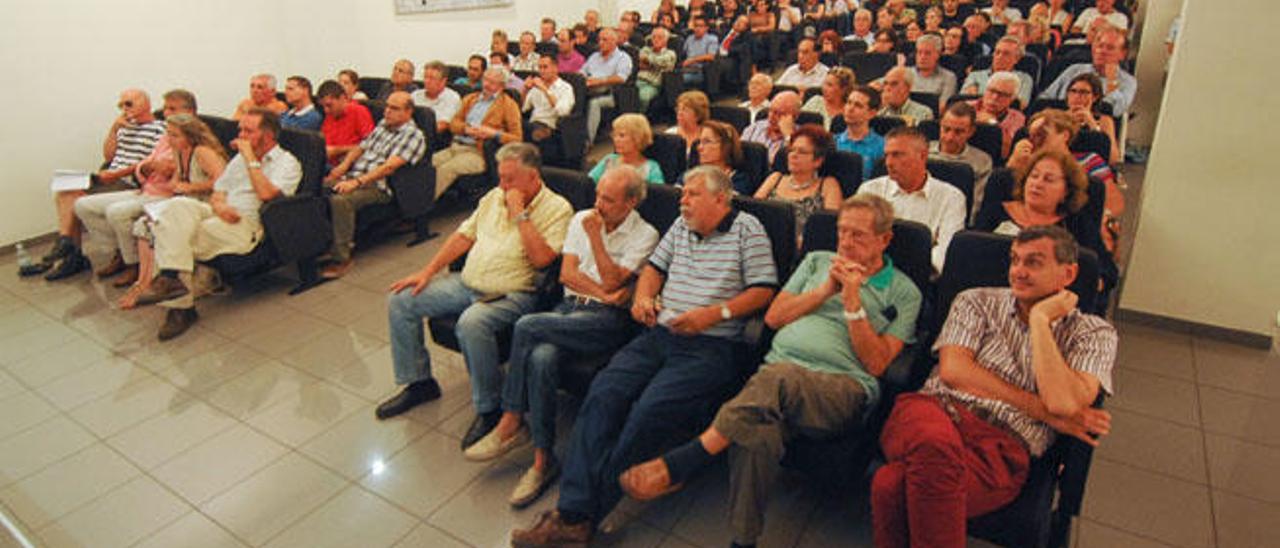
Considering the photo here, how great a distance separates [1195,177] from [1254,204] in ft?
0.78

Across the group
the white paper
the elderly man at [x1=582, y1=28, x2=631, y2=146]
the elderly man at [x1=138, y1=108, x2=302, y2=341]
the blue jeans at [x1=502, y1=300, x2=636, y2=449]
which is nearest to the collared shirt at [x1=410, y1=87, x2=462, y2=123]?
the elderly man at [x1=582, y1=28, x2=631, y2=146]

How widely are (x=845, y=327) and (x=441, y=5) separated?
7312 mm

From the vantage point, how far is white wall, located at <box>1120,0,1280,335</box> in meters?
2.85

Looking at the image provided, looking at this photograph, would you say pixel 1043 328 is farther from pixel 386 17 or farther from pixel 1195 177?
pixel 386 17

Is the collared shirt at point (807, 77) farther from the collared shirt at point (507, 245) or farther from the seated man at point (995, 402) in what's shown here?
the seated man at point (995, 402)

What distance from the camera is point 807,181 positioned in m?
3.06

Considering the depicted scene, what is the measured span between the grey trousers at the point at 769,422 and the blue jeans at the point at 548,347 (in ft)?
2.21

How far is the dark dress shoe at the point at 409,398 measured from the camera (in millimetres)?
2859

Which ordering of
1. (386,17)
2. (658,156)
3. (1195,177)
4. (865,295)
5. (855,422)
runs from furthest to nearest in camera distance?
(386,17) → (658,156) → (1195,177) → (865,295) → (855,422)

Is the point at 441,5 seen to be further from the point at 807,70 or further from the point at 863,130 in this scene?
the point at 863,130

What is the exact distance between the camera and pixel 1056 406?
1730 mm

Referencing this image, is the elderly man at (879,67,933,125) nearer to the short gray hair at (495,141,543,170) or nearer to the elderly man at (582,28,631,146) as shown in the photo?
the short gray hair at (495,141,543,170)

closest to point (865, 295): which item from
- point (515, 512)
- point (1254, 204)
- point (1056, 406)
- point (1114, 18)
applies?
point (1056, 406)

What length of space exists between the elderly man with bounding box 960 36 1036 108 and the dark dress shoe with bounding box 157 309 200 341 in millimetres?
4902
